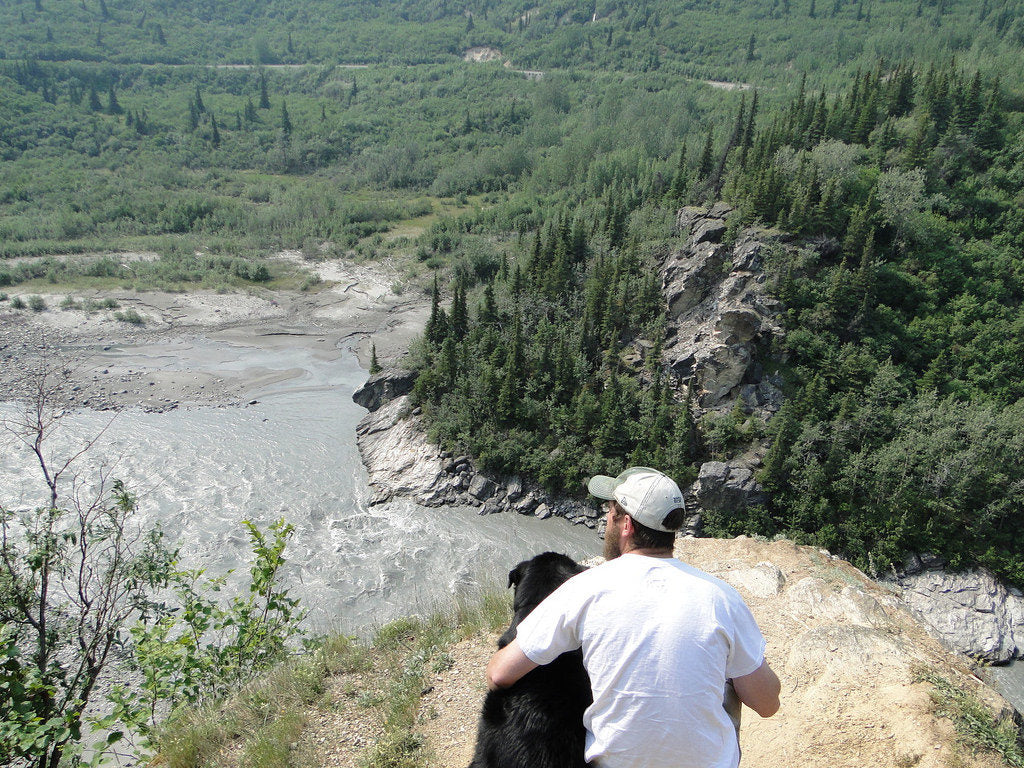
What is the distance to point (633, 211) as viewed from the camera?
160 ft

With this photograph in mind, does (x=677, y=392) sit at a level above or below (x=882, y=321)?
below

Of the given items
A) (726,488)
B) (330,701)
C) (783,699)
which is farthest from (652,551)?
(726,488)

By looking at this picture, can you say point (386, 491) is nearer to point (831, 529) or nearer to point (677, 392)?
point (677, 392)

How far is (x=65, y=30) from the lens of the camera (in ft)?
498

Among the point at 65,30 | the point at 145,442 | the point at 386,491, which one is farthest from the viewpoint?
the point at 65,30

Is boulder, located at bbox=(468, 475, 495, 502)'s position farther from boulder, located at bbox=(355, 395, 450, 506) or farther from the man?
the man

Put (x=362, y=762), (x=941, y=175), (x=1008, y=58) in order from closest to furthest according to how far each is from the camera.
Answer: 1. (x=362, y=762)
2. (x=941, y=175)
3. (x=1008, y=58)

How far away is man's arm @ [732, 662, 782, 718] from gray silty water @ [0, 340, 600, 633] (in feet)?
60.4

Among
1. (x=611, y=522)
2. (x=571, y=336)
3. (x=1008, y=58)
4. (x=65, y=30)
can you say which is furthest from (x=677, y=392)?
(x=65, y=30)

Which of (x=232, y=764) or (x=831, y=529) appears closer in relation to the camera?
(x=232, y=764)

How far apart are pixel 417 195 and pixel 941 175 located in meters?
73.7

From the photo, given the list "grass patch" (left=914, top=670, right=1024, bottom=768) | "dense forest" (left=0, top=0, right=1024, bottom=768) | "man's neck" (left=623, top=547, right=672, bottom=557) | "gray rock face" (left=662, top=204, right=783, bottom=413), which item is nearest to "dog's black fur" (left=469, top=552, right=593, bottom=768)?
"man's neck" (left=623, top=547, right=672, bottom=557)

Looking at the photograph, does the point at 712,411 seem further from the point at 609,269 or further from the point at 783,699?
the point at 783,699

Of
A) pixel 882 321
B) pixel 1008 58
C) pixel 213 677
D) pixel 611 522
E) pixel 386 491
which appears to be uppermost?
pixel 1008 58
